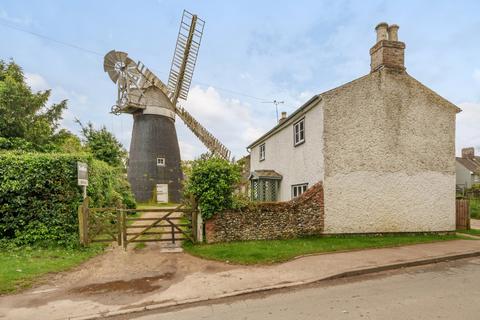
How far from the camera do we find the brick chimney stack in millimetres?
12312

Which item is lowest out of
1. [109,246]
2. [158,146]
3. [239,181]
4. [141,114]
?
[109,246]

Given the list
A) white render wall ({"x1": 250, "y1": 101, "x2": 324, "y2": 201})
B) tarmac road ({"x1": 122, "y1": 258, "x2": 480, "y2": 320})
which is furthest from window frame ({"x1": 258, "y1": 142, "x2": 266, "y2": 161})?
tarmac road ({"x1": 122, "y1": 258, "x2": 480, "y2": 320})

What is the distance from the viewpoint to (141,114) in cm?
2466

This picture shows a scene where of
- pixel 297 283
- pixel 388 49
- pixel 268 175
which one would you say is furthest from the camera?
pixel 268 175

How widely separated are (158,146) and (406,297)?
2245 centimetres

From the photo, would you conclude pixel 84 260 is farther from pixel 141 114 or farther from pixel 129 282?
pixel 141 114

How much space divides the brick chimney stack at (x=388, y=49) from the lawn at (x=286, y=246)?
7.71 m

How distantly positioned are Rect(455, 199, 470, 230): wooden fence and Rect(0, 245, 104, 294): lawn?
1700cm

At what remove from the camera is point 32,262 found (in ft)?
25.8

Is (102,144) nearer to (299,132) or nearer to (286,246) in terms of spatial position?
(299,132)

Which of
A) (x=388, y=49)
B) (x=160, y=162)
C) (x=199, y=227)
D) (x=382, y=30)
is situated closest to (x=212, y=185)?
(x=199, y=227)

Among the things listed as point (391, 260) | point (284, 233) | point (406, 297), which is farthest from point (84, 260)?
point (391, 260)

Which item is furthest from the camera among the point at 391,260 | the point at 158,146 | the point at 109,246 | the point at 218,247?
the point at 158,146

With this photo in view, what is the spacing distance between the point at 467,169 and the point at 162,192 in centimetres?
4565
